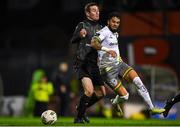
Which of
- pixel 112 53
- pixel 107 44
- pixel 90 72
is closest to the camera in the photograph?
pixel 112 53

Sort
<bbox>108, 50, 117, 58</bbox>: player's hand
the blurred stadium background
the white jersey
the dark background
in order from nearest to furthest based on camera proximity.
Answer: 1. <bbox>108, 50, 117, 58</bbox>: player's hand
2. the white jersey
3. the blurred stadium background
4. the dark background

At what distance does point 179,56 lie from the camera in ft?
82.5

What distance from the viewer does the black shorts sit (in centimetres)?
1374

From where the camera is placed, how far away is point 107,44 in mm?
13609

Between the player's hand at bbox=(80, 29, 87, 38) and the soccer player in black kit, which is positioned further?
the soccer player in black kit

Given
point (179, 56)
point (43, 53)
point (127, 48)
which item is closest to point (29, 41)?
point (43, 53)

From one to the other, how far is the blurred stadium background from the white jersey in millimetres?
8513

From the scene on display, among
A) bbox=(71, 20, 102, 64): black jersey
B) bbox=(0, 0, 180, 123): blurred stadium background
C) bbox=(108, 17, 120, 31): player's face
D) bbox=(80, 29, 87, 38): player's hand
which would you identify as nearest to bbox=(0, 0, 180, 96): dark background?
bbox=(0, 0, 180, 123): blurred stadium background

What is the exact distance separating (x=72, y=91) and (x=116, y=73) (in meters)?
11.0

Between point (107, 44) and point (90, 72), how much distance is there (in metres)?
0.65

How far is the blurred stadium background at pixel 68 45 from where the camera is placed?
23984 millimetres

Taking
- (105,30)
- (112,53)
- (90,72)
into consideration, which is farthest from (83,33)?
(90,72)

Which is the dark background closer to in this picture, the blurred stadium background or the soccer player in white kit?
the blurred stadium background

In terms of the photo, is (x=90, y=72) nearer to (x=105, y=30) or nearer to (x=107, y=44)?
(x=107, y=44)
